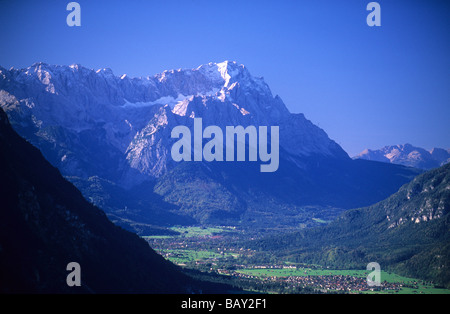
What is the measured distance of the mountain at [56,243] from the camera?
117 meters

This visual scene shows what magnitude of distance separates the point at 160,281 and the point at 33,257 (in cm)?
4906

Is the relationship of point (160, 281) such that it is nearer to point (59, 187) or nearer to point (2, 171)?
point (59, 187)

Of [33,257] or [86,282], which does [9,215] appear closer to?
[33,257]

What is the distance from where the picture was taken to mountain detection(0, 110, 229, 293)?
11744 cm

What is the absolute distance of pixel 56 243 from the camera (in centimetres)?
13150

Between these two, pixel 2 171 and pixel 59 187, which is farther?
pixel 59 187
